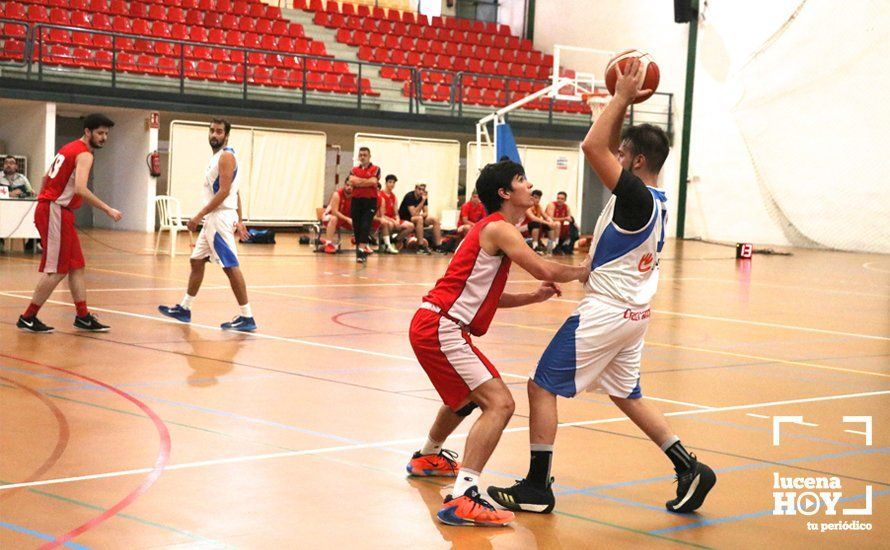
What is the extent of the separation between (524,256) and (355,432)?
1749 mm

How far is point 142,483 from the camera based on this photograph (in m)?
4.89

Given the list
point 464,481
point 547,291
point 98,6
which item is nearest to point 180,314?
point 547,291

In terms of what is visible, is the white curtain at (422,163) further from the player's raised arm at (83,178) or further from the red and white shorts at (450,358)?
the red and white shorts at (450,358)

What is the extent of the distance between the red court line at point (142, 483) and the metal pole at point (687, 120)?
26582 mm

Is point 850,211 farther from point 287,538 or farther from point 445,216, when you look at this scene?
point 287,538

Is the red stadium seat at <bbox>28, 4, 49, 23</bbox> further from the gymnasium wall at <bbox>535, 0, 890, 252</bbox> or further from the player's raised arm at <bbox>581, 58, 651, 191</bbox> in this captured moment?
the player's raised arm at <bbox>581, 58, 651, 191</bbox>

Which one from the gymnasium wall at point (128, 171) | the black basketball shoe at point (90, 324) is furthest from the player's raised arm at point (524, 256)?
the gymnasium wall at point (128, 171)

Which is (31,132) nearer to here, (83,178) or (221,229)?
(221,229)

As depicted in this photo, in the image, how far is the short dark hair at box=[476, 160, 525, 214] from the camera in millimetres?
5066

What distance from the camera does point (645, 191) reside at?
476cm

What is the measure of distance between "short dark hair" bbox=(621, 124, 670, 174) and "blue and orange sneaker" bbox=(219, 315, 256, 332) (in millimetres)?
5617

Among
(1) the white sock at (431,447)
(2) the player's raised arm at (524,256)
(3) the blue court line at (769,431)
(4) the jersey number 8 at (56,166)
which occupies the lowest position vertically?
(3) the blue court line at (769,431)

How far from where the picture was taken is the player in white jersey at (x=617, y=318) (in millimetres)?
4742

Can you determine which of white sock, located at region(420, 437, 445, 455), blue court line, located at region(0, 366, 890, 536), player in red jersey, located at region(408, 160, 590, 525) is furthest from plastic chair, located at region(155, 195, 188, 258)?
player in red jersey, located at region(408, 160, 590, 525)
